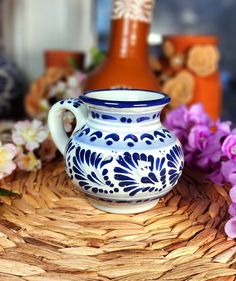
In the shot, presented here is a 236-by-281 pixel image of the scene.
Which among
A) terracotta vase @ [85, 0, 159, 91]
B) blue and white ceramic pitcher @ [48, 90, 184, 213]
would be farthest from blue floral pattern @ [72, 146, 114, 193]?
terracotta vase @ [85, 0, 159, 91]

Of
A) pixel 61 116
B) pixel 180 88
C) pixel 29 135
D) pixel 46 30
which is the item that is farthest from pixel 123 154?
pixel 46 30

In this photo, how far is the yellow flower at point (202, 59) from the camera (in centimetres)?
98

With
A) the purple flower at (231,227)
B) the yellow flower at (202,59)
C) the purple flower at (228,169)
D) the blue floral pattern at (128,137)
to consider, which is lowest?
the purple flower at (231,227)

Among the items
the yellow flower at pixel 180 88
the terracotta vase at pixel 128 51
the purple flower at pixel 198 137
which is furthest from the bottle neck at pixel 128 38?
the purple flower at pixel 198 137

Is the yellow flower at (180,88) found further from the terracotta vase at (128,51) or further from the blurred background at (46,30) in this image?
the blurred background at (46,30)

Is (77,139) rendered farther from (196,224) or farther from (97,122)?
(196,224)

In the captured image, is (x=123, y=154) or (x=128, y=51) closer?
(x=123, y=154)

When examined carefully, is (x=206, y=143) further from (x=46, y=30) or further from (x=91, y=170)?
(x=46, y=30)

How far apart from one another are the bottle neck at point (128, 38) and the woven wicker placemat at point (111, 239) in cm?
33

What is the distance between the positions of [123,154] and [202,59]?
0.56 m

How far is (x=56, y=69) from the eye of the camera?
1059 millimetres

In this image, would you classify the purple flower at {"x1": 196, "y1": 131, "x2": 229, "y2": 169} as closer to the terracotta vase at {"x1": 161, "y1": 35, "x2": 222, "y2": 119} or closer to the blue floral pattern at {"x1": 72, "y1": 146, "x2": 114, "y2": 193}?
the blue floral pattern at {"x1": 72, "y1": 146, "x2": 114, "y2": 193}

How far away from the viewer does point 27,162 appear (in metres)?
0.64

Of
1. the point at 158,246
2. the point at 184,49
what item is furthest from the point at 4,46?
the point at 158,246
